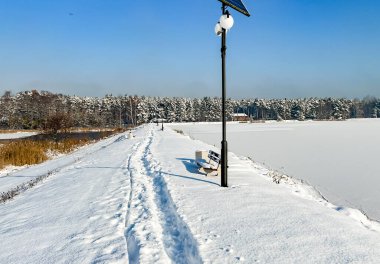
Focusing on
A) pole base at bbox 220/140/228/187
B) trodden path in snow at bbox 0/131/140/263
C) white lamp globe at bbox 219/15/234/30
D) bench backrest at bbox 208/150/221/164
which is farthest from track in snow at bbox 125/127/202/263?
white lamp globe at bbox 219/15/234/30

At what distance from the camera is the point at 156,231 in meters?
5.18

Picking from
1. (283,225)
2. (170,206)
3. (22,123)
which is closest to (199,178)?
(170,206)

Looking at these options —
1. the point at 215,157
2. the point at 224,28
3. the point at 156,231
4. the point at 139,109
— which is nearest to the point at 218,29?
the point at 224,28

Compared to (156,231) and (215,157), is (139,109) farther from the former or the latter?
(156,231)

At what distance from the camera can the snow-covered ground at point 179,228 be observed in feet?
14.1

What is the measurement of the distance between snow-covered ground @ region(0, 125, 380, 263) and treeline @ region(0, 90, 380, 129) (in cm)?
7537

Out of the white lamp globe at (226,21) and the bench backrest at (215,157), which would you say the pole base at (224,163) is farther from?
the white lamp globe at (226,21)

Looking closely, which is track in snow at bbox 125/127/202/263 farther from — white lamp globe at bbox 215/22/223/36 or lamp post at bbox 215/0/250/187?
white lamp globe at bbox 215/22/223/36

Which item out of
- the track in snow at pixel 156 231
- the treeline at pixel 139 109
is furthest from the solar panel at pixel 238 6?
the treeline at pixel 139 109

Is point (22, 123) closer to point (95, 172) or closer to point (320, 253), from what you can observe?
point (95, 172)

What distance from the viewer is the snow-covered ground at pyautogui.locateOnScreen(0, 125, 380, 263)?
4297 mm

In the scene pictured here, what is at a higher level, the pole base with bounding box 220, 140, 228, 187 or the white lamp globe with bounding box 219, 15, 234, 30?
the white lamp globe with bounding box 219, 15, 234, 30

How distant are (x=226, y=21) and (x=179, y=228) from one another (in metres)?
5.12

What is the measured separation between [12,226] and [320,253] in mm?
5174
